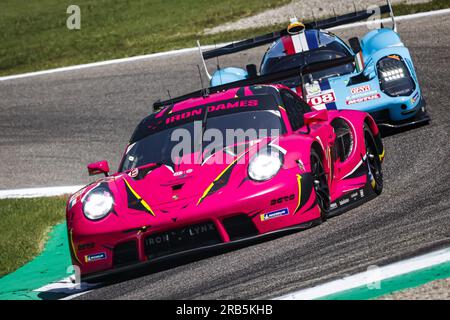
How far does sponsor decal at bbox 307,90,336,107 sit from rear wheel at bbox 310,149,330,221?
3.16m

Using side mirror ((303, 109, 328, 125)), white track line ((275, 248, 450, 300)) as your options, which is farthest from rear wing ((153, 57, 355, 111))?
white track line ((275, 248, 450, 300))

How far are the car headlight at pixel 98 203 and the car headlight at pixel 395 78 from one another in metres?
4.48

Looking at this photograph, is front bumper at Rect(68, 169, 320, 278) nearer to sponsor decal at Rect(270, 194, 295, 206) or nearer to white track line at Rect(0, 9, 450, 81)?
sponsor decal at Rect(270, 194, 295, 206)

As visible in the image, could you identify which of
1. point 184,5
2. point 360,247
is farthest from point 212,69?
point 360,247

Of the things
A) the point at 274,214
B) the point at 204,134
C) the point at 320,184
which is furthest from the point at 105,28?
the point at 274,214

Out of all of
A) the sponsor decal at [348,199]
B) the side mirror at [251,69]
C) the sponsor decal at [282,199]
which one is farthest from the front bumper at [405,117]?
the sponsor decal at [282,199]

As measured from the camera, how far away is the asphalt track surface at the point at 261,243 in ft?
22.0

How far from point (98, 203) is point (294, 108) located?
7.25ft

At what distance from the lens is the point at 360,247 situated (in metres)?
6.94

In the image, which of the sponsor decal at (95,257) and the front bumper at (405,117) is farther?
the front bumper at (405,117)

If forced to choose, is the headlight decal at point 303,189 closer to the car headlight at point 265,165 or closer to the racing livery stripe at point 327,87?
the car headlight at point 265,165
